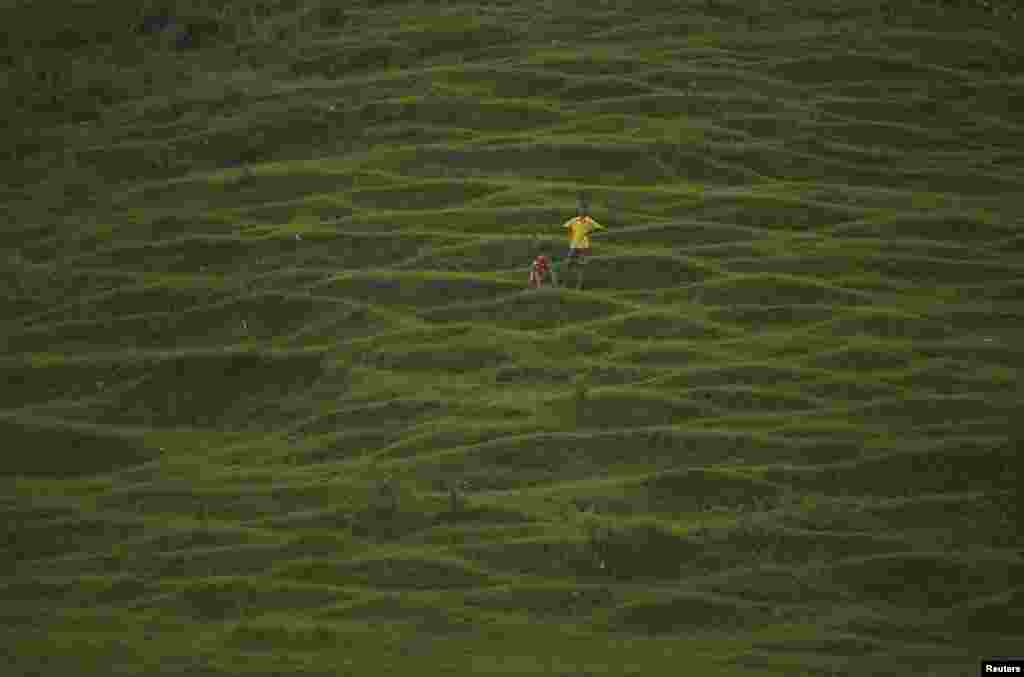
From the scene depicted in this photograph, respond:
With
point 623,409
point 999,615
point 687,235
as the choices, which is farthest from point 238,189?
point 999,615

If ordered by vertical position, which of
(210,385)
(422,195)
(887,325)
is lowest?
(210,385)

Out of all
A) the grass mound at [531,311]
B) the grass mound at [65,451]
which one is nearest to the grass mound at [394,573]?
the grass mound at [65,451]

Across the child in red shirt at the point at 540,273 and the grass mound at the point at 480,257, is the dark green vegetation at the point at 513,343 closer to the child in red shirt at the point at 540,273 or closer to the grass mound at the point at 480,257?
the grass mound at the point at 480,257

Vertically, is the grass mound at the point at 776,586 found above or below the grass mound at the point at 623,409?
→ below

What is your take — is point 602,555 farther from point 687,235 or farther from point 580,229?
point 687,235

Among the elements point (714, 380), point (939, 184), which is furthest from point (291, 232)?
point (939, 184)

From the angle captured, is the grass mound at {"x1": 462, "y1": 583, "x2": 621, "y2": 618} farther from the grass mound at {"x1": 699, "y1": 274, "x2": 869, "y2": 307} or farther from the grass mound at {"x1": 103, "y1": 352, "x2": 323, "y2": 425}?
the grass mound at {"x1": 699, "y1": 274, "x2": 869, "y2": 307}
